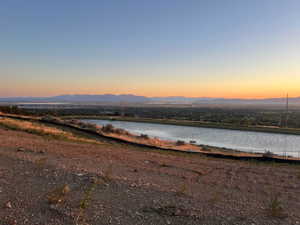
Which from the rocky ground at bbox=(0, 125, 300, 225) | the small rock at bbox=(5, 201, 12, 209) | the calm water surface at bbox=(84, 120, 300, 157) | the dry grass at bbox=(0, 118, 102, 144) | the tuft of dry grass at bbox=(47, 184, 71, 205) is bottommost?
the calm water surface at bbox=(84, 120, 300, 157)

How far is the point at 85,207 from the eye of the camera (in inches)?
185

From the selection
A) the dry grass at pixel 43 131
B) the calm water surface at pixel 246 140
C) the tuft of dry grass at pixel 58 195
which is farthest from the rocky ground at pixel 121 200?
the calm water surface at pixel 246 140

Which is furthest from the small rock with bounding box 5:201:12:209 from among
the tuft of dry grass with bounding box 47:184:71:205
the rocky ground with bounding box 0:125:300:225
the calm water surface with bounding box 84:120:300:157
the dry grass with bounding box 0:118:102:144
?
the calm water surface with bounding box 84:120:300:157

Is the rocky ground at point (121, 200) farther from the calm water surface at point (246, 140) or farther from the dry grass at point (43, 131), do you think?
the calm water surface at point (246, 140)

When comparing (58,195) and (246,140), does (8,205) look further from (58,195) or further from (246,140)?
(246,140)

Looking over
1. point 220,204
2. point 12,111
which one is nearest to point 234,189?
point 220,204

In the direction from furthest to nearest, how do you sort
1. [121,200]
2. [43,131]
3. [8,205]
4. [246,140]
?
[246,140]
[43,131]
[121,200]
[8,205]

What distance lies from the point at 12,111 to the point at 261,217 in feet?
208

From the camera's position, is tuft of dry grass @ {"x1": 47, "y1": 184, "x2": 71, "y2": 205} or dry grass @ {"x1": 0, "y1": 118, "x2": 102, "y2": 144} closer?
tuft of dry grass @ {"x1": 47, "y1": 184, "x2": 71, "y2": 205}

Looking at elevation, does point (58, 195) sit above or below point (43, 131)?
above

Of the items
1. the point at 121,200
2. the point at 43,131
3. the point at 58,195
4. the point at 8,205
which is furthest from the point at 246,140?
the point at 8,205

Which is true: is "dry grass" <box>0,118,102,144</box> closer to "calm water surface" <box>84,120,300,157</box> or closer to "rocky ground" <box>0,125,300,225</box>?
"rocky ground" <box>0,125,300,225</box>

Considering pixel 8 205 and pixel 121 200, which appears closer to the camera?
pixel 8 205

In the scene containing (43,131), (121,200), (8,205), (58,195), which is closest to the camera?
(8,205)
